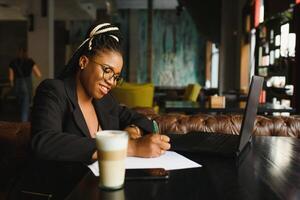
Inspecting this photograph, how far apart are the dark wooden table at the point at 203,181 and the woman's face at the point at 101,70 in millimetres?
326

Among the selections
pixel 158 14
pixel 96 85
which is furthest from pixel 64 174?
pixel 158 14

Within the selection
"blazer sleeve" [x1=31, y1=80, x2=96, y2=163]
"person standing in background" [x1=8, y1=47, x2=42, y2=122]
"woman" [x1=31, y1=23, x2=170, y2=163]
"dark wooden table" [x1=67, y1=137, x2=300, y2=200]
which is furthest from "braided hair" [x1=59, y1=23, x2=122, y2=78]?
"person standing in background" [x1=8, y1=47, x2=42, y2=122]

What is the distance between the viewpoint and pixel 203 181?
961mm

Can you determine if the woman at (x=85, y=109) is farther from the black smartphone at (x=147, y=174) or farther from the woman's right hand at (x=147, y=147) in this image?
the black smartphone at (x=147, y=174)

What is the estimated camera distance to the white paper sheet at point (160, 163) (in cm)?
108

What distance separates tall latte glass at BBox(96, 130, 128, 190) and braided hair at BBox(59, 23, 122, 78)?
1.82 ft

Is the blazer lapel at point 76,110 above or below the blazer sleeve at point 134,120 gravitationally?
above

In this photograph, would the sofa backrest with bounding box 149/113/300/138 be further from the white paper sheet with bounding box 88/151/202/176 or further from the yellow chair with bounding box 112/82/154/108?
the yellow chair with bounding box 112/82/154/108

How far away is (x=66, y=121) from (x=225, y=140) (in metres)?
0.65

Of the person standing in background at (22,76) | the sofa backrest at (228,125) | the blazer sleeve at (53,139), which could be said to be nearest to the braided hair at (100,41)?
the blazer sleeve at (53,139)

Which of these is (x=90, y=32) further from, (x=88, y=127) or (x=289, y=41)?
(x=289, y=41)

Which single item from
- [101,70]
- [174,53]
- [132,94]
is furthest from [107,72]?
[174,53]

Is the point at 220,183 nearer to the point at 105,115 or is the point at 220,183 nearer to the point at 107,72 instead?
the point at 107,72

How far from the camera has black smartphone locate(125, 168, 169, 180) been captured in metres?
0.95
